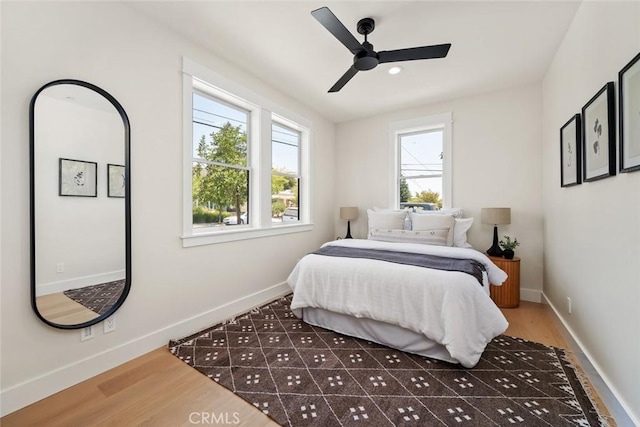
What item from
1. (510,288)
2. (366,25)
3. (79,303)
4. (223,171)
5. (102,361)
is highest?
(366,25)

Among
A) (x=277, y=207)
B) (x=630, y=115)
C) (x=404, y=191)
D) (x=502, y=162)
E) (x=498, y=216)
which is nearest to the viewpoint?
(x=630, y=115)

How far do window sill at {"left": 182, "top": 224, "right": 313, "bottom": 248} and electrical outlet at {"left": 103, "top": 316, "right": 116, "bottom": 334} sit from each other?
73cm

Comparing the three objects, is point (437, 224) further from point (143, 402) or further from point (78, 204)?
point (78, 204)

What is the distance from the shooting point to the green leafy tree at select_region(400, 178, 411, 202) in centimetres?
429

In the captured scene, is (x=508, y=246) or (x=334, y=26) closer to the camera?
(x=334, y=26)

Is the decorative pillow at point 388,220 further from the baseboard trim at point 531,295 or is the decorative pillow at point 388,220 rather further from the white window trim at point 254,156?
the baseboard trim at point 531,295

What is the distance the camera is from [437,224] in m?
3.32

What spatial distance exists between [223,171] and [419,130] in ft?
9.62

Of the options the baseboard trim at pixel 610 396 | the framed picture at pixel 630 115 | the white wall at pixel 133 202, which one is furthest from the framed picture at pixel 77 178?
the baseboard trim at pixel 610 396

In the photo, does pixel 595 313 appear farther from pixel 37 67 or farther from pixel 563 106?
pixel 37 67

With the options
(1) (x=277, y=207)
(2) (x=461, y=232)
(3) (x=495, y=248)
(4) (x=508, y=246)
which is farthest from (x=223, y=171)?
(4) (x=508, y=246)

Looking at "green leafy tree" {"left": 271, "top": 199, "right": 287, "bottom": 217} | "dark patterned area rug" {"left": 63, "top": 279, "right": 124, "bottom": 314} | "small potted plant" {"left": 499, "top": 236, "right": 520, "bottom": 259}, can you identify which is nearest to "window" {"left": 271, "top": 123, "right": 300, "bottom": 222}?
"green leafy tree" {"left": 271, "top": 199, "right": 287, "bottom": 217}

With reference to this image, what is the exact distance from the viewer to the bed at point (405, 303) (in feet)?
6.32

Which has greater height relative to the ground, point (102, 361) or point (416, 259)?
point (416, 259)
